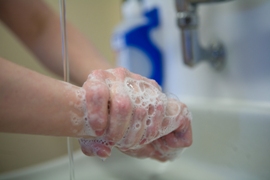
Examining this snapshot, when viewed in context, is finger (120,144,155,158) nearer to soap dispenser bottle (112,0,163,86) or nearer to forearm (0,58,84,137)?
forearm (0,58,84,137)

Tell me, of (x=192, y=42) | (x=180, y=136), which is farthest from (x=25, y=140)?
(x=192, y=42)

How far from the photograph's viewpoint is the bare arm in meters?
0.51

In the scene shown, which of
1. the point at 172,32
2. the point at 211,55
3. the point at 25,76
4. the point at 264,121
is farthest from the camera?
the point at 172,32

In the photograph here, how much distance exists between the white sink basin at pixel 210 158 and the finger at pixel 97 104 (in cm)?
15

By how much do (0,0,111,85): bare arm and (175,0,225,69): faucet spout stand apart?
7.5 inches

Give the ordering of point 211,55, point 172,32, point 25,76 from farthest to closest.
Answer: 1. point 172,32
2. point 211,55
3. point 25,76

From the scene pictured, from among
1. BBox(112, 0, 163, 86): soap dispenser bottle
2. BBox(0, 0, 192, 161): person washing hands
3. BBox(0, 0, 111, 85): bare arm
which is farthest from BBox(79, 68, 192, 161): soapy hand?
BBox(112, 0, 163, 86): soap dispenser bottle

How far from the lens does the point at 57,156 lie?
0.54m

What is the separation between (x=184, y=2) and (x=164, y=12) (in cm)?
19

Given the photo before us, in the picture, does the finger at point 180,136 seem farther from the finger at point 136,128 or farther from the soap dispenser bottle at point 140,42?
the soap dispenser bottle at point 140,42

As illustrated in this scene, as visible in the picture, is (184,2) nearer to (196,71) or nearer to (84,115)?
(196,71)

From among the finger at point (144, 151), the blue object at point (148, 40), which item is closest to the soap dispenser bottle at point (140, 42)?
the blue object at point (148, 40)

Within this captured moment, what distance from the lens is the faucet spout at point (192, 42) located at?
57 cm

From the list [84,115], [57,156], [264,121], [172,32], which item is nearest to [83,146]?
[84,115]
